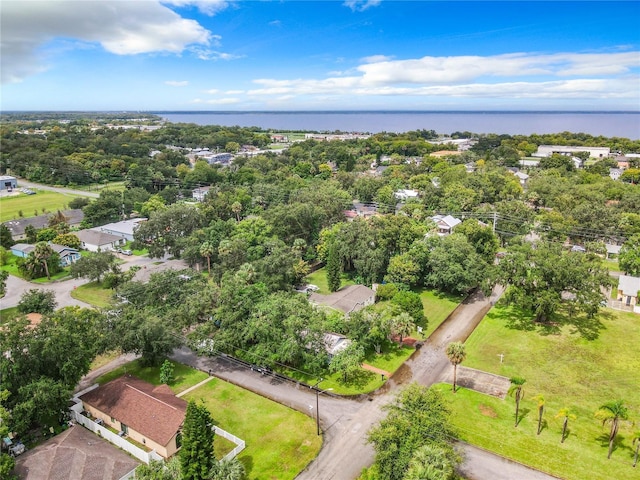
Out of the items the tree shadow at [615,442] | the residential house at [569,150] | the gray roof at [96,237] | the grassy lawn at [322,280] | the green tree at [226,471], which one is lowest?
the tree shadow at [615,442]

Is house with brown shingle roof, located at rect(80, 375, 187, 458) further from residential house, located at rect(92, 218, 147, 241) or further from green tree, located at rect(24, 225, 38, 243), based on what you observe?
green tree, located at rect(24, 225, 38, 243)

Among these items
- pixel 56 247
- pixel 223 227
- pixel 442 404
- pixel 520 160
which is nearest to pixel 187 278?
pixel 223 227

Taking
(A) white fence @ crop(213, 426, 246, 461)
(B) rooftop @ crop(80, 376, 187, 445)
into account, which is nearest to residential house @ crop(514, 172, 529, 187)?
(A) white fence @ crop(213, 426, 246, 461)

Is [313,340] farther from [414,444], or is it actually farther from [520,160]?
[520,160]

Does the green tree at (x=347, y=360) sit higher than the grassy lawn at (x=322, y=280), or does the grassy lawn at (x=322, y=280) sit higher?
the green tree at (x=347, y=360)

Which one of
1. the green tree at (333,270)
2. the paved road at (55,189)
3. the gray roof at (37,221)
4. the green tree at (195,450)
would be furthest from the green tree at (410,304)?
the paved road at (55,189)

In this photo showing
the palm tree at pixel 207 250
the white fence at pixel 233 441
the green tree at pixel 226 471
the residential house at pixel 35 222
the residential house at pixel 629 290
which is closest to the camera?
the green tree at pixel 226 471

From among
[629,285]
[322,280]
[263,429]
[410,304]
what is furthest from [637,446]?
[322,280]

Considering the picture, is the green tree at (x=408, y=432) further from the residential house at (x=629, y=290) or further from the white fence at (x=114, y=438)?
the residential house at (x=629, y=290)
